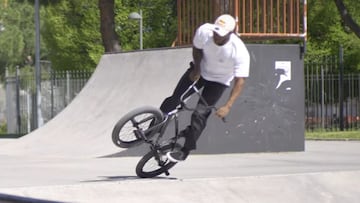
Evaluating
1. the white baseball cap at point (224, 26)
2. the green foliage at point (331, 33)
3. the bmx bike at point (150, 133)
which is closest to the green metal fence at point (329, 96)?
the green foliage at point (331, 33)

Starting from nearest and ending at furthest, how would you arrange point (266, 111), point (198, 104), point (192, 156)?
point (198, 104), point (192, 156), point (266, 111)

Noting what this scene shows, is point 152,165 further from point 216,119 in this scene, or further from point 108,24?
point 108,24

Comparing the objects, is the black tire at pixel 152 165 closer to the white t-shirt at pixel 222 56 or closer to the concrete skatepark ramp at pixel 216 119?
the white t-shirt at pixel 222 56

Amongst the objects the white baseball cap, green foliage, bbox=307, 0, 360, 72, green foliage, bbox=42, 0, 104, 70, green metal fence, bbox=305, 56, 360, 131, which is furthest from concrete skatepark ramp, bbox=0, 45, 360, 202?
green foliage, bbox=42, 0, 104, 70

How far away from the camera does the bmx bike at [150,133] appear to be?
985 centimetres

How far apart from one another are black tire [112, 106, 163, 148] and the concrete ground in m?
0.49

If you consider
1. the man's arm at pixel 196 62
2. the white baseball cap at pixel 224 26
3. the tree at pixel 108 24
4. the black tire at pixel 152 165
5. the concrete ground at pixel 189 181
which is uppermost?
the tree at pixel 108 24

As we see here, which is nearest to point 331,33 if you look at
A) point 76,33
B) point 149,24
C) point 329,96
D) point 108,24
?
point 329,96

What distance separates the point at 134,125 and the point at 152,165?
0.82m

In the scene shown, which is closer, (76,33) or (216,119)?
(216,119)

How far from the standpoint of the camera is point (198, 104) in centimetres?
999

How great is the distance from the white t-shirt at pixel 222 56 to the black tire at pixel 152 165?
3.72ft

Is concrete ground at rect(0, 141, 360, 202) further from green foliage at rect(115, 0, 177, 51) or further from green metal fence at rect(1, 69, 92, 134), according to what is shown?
green foliage at rect(115, 0, 177, 51)

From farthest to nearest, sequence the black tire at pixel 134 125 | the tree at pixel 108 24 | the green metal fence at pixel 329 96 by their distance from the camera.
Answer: the green metal fence at pixel 329 96, the tree at pixel 108 24, the black tire at pixel 134 125
